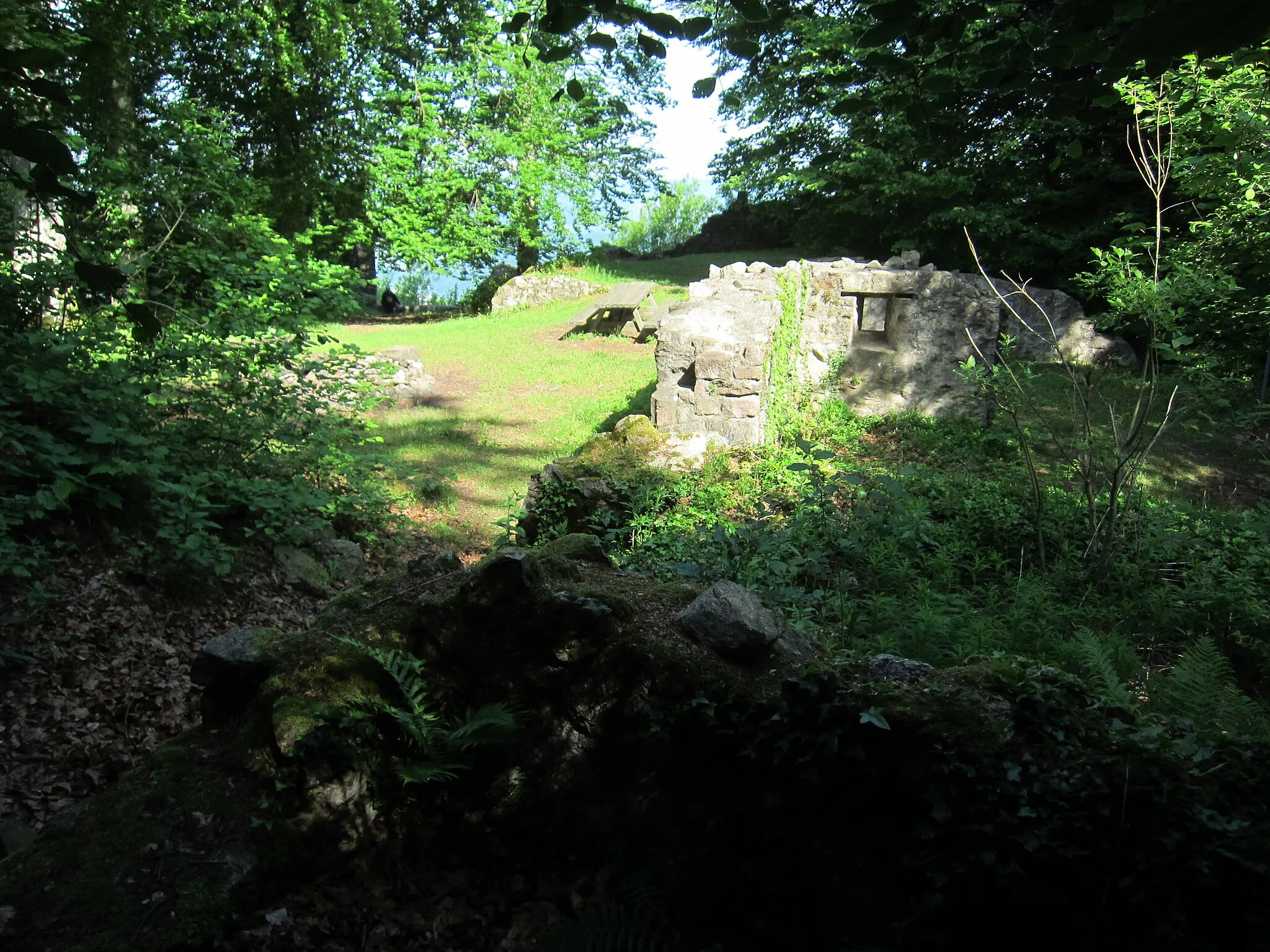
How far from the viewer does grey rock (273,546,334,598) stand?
6.13m

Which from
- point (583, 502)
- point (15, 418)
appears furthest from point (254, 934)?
point (583, 502)

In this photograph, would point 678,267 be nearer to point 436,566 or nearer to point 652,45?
point 652,45

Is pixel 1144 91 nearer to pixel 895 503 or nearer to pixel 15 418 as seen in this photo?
pixel 895 503

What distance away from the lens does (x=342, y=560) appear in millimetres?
6578

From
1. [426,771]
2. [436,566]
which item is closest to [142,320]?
[436,566]

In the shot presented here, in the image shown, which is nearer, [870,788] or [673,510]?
[870,788]

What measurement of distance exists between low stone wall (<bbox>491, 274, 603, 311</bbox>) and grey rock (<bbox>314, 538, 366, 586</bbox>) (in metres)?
14.5

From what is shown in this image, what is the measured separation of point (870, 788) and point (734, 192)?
28518mm

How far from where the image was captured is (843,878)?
2.51 m

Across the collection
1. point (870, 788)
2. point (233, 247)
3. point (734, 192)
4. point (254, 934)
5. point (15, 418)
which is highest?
point (734, 192)

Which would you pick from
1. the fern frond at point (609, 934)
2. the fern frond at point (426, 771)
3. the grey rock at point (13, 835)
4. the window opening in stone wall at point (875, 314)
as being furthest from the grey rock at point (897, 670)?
the window opening in stone wall at point (875, 314)

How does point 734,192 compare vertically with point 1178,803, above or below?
above

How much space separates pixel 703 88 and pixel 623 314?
13379mm

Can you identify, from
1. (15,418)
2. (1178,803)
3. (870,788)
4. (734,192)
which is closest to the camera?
(1178,803)
